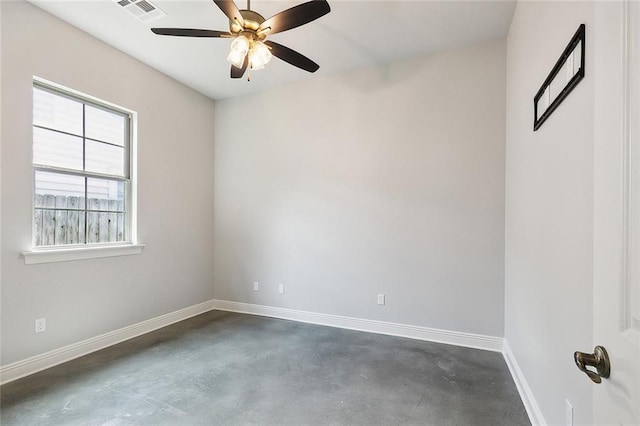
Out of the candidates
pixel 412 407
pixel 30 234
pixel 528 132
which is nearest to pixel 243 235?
pixel 30 234

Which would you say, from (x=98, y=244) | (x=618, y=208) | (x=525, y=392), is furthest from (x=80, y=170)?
(x=525, y=392)

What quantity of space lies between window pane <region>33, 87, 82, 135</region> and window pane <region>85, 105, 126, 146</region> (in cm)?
9

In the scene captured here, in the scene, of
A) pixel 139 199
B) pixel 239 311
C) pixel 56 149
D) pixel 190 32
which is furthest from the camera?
pixel 239 311

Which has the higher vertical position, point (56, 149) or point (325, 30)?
point (325, 30)

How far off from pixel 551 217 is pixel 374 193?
6.41ft

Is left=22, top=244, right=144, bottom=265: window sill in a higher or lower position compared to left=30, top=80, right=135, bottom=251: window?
lower

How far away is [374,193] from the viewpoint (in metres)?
3.41

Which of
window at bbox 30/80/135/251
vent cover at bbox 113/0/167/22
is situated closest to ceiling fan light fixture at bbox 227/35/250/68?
vent cover at bbox 113/0/167/22

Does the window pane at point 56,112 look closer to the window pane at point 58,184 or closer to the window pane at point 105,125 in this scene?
the window pane at point 105,125

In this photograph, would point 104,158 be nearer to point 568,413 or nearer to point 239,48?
point 239,48

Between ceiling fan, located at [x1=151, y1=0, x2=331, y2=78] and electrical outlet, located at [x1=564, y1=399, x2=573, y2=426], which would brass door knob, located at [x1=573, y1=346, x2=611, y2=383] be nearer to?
electrical outlet, located at [x1=564, y1=399, x2=573, y2=426]

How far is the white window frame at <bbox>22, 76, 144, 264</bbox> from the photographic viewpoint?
2.48 meters

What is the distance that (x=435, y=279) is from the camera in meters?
3.15

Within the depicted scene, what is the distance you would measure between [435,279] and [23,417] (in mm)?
3400
